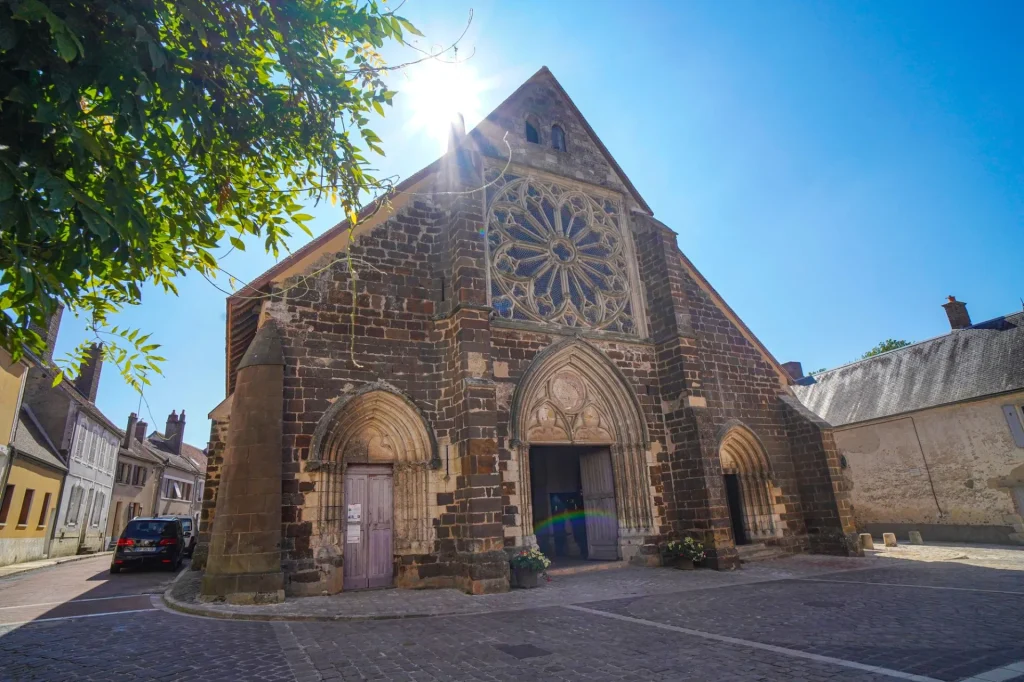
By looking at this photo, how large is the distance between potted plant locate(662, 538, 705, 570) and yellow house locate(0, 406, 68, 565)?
66.1 feet

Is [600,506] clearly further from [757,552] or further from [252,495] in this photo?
[252,495]

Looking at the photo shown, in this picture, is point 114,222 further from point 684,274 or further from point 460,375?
point 684,274

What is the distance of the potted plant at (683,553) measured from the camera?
11456 mm

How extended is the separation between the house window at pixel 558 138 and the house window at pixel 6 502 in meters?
20.1

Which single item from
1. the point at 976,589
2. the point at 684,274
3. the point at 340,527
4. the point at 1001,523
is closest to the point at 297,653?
the point at 340,527

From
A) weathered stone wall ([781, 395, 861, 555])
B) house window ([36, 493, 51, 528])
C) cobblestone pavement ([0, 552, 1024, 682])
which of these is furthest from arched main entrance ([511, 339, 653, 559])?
house window ([36, 493, 51, 528])

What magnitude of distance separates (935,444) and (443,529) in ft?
61.8

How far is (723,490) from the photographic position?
12.2 meters

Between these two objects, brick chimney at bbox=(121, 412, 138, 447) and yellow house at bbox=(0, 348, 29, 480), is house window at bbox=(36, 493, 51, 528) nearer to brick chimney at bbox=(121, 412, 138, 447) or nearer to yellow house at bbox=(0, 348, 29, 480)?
yellow house at bbox=(0, 348, 29, 480)

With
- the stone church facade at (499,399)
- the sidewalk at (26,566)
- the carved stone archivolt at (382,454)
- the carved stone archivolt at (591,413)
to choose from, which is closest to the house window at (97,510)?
the sidewalk at (26,566)

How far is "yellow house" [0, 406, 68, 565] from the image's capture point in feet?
58.7

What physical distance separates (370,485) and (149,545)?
383 inches

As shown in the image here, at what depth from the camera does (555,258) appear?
13.3m

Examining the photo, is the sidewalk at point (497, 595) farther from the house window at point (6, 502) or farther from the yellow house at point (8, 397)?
the house window at point (6, 502)
